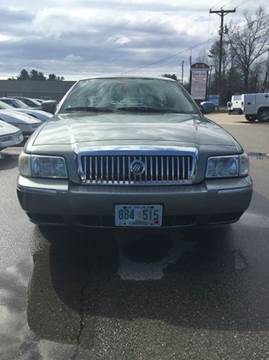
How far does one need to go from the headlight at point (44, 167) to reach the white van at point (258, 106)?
25498 mm

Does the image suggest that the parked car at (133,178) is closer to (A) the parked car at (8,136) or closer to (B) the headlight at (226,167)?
(B) the headlight at (226,167)

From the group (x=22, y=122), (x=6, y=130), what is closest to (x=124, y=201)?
(x=6, y=130)

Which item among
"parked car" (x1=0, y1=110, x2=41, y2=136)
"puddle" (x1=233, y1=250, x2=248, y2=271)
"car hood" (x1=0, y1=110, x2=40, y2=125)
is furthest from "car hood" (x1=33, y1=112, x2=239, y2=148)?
"car hood" (x1=0, y1=110, x2=40, y2=125)

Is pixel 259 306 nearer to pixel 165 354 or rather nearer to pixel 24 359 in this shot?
pixel 165 354

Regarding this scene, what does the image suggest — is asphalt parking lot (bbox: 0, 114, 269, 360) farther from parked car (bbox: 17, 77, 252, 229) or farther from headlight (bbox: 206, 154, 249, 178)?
headlight (bbox: 206, 154, 249, 178)

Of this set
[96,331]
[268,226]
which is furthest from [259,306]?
[268,226]

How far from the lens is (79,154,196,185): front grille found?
4.03 m

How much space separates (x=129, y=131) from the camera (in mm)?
4375

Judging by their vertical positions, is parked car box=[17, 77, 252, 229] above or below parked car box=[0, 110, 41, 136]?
above

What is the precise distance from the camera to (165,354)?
298cm

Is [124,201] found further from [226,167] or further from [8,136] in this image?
[8,136]

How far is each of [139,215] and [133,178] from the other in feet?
0.96

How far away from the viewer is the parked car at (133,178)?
3.96 m

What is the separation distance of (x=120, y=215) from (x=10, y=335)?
124cm
